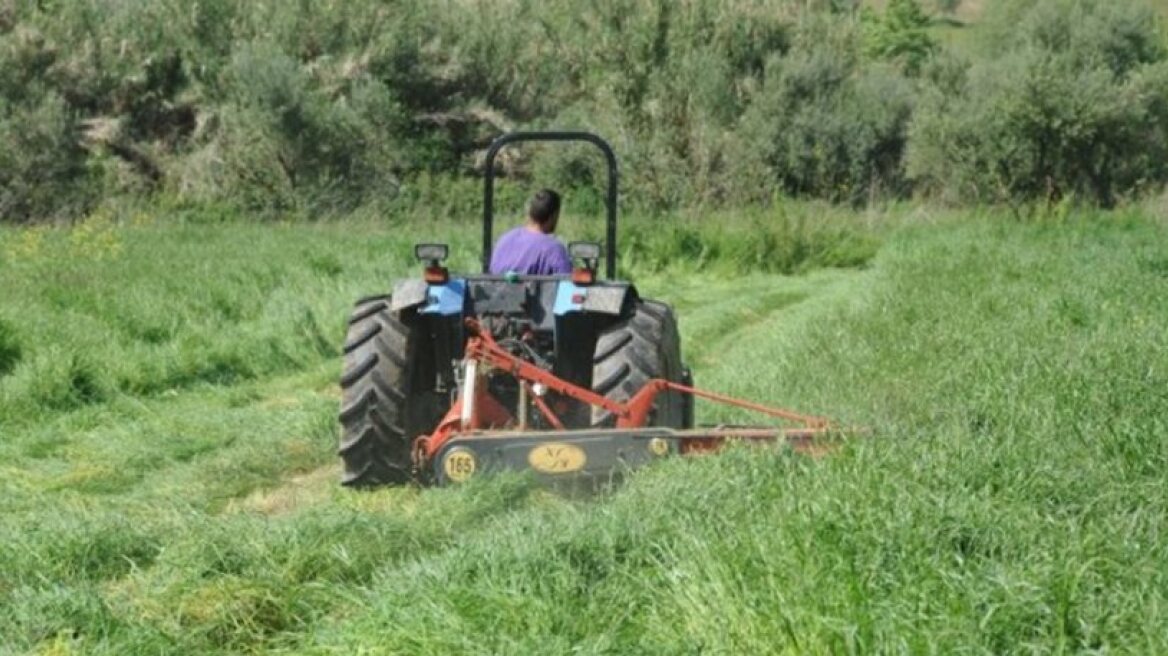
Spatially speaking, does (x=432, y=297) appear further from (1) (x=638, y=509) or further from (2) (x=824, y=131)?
(2) (x=824, y=131)

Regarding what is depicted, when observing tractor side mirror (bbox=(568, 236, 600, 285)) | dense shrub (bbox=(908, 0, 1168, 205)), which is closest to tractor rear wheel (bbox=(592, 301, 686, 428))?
tractor side mirror (bbox=(568, 236, 600, 285))

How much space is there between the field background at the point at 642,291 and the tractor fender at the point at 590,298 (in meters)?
0.97

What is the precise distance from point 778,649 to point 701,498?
1654mm

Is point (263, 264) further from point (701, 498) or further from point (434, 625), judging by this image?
point (434, 625)

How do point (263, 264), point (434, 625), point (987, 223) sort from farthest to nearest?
point (987, 223), point (263, 264), point (434, 625)

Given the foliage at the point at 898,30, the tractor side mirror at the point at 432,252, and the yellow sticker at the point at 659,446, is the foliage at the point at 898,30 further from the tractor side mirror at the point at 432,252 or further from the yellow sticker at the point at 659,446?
the yellow sticker at the point at 659,446

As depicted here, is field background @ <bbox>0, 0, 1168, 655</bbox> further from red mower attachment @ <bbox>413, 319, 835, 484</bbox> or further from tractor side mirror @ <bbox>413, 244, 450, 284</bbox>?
tractor side mirror @ <bbox>413, 244, 450, 284</bbox>

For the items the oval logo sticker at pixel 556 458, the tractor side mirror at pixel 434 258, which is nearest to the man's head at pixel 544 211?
the tractor side mirror at pixel 434 258

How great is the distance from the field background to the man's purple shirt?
1.41 meters

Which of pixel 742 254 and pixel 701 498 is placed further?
pixel 742 254

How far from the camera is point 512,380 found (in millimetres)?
7402

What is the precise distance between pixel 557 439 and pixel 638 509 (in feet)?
3.73

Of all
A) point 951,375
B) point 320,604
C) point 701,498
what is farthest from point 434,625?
point 951,375

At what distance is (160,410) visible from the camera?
32.0 feet
